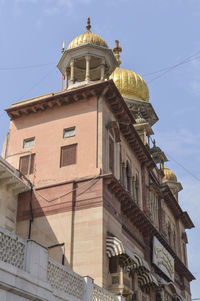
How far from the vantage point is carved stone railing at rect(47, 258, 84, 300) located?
11.8m

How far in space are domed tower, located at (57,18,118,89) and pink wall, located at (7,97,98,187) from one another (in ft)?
7.23

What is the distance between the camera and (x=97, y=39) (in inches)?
995

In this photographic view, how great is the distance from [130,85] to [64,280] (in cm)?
2419

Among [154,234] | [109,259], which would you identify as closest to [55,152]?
[109,259]

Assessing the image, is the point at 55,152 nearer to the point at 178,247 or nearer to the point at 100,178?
the point at 100,178

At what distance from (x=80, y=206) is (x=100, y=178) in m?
1.49

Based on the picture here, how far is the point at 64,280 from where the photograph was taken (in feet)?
40.7

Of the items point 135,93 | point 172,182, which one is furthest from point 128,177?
point 172,182

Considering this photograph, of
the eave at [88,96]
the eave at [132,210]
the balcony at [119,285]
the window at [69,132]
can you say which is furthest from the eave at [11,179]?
the balcony at [119,285]

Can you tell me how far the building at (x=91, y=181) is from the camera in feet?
62.3

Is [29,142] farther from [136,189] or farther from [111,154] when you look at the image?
[136,189]

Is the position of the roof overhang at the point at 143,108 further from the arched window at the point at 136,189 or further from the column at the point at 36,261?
the column at the point at 36,261

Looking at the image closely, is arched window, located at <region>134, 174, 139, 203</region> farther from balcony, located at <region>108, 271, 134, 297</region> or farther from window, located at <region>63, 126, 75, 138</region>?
balcony, located at <region>108, 271, 134, 297</region>

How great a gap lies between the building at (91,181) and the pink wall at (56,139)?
0.17 feet
